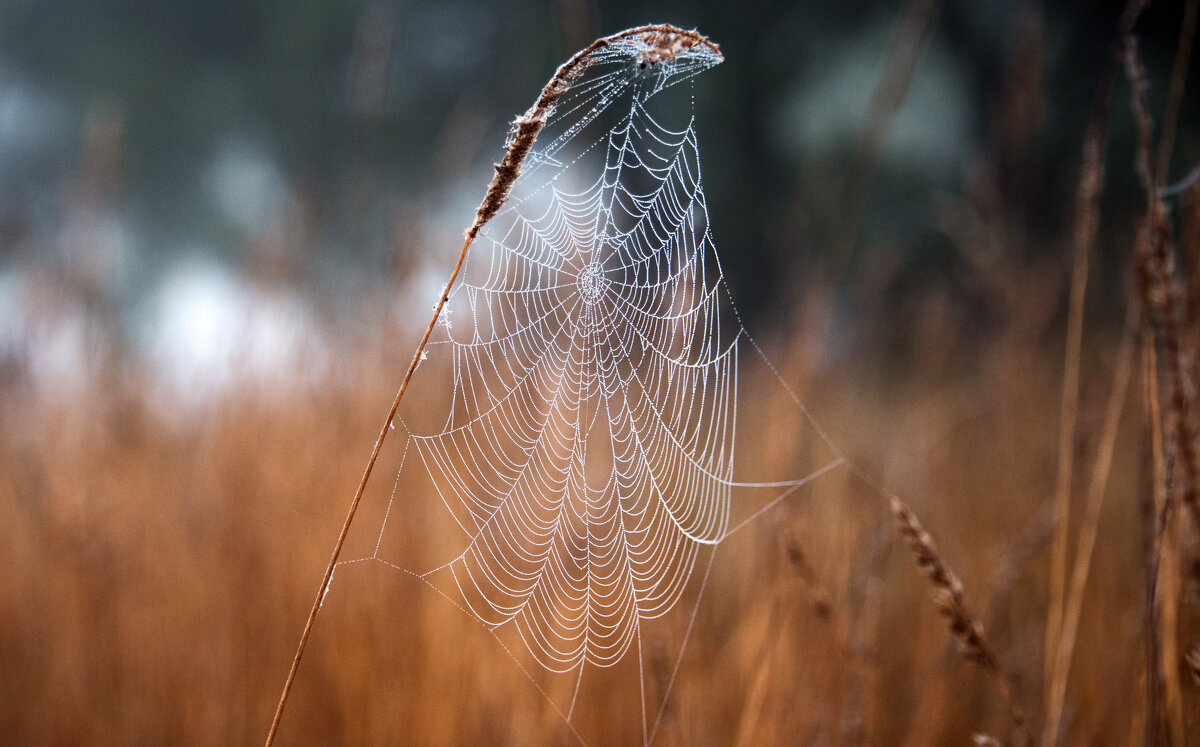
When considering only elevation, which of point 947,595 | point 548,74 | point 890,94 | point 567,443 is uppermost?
point 548,74

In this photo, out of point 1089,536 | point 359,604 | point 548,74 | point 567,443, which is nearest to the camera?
point 1089,536

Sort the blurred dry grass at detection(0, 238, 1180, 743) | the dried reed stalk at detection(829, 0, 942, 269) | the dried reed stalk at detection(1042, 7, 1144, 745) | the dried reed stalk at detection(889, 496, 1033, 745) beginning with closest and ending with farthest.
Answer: the dried reed stalk at detection(889, 496, 1033, 745) → the dried reed stalk at detection(1042, 7, 1144, 745) → the dried reed stalk at detection(829, 0, 942, 269) → the blurred dry grass at detection(0, 238, 1180, 743)

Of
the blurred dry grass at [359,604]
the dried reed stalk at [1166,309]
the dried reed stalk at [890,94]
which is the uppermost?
the dried reed stalk at [890,94]

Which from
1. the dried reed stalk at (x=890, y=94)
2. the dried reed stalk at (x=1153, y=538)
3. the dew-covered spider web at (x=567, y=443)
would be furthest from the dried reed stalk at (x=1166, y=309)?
the dew-covered spider web at (x=567, y=443)

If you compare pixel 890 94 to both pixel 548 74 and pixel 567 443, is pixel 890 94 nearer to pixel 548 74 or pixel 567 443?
pixel 567 443

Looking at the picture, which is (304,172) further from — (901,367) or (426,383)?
(901,367)

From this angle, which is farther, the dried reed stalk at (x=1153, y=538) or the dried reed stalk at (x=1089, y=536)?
the dried reed stalk at (x=1089, y=536)

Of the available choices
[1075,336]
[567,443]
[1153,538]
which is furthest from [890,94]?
[567,443]

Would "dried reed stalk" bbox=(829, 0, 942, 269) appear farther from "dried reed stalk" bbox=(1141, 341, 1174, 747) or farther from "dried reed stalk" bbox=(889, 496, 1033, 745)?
"dried reed stalk" bbox=(889, 496, 1033, 745)

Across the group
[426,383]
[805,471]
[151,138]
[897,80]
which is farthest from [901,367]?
[151,138]

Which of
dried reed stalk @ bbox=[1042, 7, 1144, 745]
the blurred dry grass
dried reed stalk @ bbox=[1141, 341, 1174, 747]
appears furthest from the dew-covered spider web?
dried reed stalk @ bbox=[1141, 341, 1174, 747]

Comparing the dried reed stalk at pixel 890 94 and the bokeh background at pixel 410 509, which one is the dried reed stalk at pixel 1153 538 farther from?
the dried reed stalk at pixel 890 94
